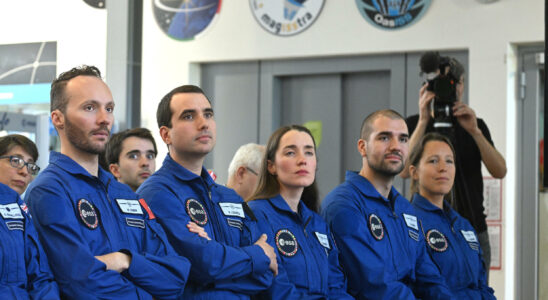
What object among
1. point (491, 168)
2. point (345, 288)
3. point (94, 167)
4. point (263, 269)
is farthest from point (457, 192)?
point (94, 167)

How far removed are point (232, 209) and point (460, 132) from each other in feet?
6.05

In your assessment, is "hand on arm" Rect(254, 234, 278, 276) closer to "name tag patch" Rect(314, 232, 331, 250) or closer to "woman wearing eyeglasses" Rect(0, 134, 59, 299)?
"name tag patch" Rect(314, 232, 331, 250)

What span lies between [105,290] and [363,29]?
4.02 m

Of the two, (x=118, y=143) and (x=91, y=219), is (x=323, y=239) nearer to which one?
(x=91, y=219)

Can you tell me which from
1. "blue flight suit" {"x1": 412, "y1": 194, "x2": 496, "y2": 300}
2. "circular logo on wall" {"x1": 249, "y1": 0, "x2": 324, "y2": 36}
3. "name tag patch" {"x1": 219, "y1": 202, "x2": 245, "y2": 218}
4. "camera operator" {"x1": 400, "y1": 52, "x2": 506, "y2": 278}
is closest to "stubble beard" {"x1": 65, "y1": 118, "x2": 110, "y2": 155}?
"name tag patch" {"x1": 219, "y1": 202, "x2": 245, "y2": 218}

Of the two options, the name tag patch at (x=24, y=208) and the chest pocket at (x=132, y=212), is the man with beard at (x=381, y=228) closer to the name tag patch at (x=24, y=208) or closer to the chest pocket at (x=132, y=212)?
the chest pocket at (x=132, y=212)

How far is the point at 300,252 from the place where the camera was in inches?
117

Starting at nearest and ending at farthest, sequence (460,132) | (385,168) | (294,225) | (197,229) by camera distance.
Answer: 1. (197,229)
2. (294,225)
3. (385,168)
4. (460,132)

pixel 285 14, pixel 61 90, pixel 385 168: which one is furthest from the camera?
pixel 285 14

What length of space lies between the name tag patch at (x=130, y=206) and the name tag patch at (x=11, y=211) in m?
0.35

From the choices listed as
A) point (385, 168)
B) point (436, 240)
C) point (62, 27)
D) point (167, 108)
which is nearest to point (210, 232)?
point (167, 108)

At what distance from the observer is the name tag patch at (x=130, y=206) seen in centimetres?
249

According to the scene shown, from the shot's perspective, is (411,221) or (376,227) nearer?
(376,227)

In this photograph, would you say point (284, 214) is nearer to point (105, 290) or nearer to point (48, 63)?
point (105, 290)
